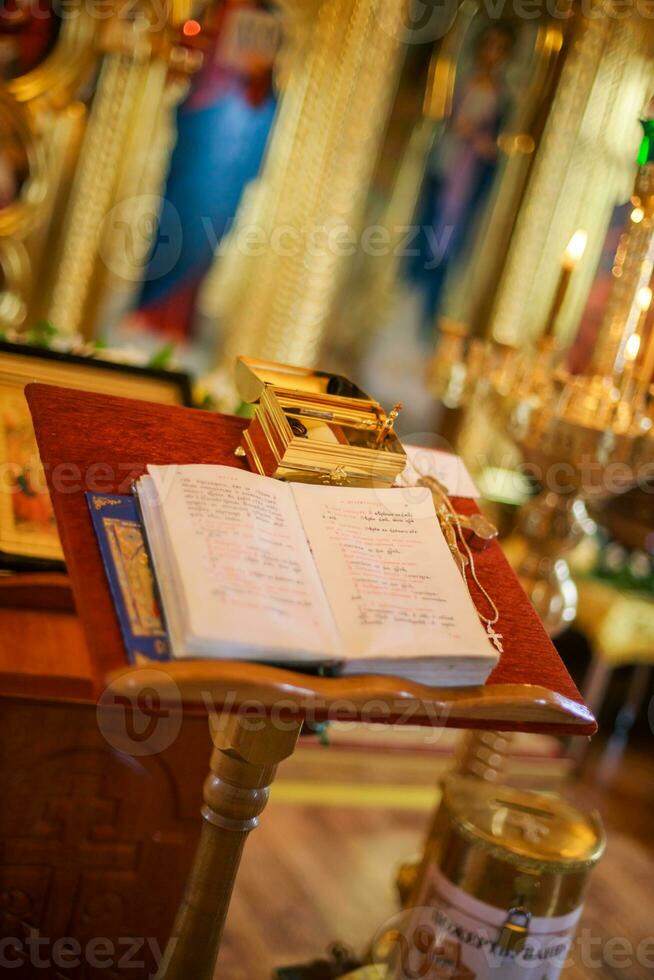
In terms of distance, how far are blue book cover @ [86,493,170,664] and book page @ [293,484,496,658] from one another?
20 centimetres

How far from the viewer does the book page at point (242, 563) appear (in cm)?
110

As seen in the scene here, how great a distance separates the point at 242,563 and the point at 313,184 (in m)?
3.12

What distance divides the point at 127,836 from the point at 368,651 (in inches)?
37.2

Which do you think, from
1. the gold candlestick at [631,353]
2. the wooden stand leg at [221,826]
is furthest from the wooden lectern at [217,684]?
the gold candlestick at [631,353]

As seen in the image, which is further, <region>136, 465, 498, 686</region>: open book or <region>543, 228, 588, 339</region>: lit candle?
<region>543, 228, 588, 339</region>: lit candle

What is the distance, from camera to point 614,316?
2.18 m

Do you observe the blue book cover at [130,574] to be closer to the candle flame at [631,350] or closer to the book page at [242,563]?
the book page at [242,563]

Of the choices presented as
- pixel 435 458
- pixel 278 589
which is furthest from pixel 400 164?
pixel 278 589

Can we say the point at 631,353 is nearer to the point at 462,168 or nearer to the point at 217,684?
the point at 217,684

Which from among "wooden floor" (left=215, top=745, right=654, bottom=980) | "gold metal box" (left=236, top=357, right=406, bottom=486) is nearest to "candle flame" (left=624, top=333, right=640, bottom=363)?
"gold metal box" (left=236, top=357, right=406, bottom=486)

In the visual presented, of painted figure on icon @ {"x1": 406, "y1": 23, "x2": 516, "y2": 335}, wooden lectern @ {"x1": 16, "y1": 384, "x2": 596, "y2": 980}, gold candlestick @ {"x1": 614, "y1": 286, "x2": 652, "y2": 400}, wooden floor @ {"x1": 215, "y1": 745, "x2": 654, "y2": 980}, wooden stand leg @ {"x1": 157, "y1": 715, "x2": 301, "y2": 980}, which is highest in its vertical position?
painted figure on icon @ {"x1": 406, "y1": 23, "x2": 516, "y2": 335}

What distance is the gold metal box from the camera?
1.38 meters

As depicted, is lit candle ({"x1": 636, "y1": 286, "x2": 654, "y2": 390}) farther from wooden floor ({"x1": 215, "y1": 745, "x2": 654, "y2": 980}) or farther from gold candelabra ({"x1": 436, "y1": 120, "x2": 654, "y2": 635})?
wooden floor ({"x1": 215, "y1": 745, "x2": 654, "y2": 980})

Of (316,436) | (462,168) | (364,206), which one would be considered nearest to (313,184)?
(364,206)
